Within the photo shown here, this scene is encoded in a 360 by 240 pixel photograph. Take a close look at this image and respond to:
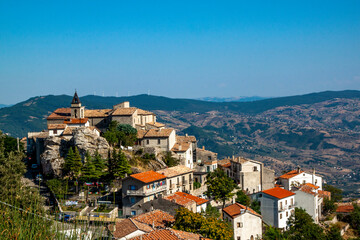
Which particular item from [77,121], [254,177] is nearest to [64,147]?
[77,121]

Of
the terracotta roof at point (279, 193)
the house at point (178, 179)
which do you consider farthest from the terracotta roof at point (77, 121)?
the terracotta roof at point (279, 193)

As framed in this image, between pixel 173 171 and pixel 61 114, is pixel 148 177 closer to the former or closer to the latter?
pixel 173 171

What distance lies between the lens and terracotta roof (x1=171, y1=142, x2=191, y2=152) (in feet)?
221

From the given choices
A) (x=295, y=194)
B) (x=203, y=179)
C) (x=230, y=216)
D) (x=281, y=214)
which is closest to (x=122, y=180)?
(x=230, y=216)

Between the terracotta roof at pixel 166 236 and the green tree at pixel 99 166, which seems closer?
the terracotta roof at pixel 166 236

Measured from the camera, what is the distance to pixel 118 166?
54062 mm

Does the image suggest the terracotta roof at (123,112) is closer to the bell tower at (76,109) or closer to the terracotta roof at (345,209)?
the bell tower at (76,109)

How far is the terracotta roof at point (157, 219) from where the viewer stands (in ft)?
124

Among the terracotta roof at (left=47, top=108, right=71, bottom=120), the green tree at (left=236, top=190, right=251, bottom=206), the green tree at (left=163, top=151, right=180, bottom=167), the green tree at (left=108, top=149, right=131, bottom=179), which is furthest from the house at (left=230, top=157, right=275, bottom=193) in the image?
the terracotta roof at (left=47, top=108, right=71, bottom=120)

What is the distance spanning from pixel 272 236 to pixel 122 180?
20226 millimetres

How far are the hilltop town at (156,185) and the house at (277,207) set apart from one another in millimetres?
143

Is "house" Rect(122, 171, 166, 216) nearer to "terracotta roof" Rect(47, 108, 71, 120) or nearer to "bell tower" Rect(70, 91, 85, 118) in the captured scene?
A: "bell tower" Rect(70, 91, 85, 118)

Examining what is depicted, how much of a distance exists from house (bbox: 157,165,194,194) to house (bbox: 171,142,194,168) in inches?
175

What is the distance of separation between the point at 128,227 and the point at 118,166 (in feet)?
65.3
